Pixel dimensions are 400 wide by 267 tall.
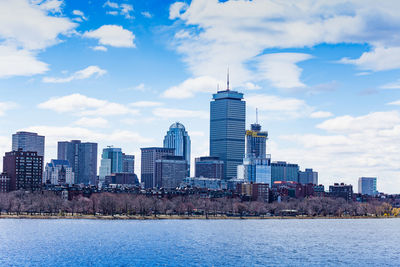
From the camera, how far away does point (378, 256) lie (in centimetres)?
13488

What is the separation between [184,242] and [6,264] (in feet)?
168

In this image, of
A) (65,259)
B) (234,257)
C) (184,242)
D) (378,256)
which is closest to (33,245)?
(65,259)

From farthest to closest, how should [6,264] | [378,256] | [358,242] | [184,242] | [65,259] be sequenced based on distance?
[358,242] → [184,242] → [378,256] → [65,259] → [6,264]

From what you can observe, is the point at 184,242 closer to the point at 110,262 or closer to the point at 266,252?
the point at 266,252

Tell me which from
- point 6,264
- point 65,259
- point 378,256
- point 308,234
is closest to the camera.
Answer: point 6,264

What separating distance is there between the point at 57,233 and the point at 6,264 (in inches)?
2381

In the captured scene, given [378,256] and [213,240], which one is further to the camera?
[213,240]

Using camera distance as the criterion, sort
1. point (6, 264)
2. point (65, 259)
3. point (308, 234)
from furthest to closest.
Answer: point (308, 234) → point (65, 259) → point (6, 264)

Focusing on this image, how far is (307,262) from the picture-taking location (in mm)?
120312

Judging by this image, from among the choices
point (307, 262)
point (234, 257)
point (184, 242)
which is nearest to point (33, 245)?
point (184, 242)

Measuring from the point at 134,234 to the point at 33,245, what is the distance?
36864 mm

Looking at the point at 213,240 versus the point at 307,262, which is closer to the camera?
the point at 307,262

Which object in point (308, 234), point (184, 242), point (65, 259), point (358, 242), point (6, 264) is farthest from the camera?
point (308, 234)

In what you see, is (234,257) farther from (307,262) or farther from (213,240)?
(213,240)
